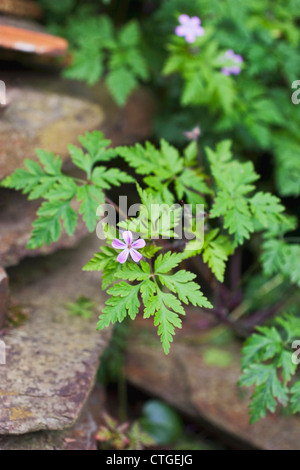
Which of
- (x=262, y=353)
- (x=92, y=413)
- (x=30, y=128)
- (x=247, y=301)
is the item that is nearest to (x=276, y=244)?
(x=262, y=353)

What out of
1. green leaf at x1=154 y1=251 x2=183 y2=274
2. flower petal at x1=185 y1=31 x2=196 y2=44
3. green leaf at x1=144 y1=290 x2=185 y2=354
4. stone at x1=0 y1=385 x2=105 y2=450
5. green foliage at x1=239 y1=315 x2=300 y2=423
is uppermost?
flower petal at x1=185 y1=31 x2=196 y2=44

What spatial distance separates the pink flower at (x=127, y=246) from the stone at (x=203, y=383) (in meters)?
1.75

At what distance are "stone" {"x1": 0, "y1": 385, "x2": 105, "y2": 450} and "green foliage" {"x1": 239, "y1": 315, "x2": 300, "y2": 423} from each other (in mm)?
890

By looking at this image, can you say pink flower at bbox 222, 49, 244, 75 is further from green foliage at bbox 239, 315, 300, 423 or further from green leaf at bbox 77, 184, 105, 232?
green foliage at bbox 239, 315, 300, 423

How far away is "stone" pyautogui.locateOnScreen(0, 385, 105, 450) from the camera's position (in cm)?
214

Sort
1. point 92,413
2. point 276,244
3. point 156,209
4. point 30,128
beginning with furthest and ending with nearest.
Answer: point 30,128
point 92,413
point 276,244
point 156,209

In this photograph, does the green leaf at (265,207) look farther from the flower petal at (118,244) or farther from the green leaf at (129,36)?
the green leaf at (129,36)

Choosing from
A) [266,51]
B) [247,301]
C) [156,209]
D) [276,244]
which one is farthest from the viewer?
[247,301]

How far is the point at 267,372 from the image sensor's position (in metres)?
2.25

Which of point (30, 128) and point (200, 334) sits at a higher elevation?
point (30, 128)


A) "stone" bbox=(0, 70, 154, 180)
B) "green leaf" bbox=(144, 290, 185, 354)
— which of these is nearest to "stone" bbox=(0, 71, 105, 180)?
"stone" bbox=(0, 70, 154, 180)

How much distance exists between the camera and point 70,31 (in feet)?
11.5

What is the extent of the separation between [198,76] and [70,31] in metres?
1.21
